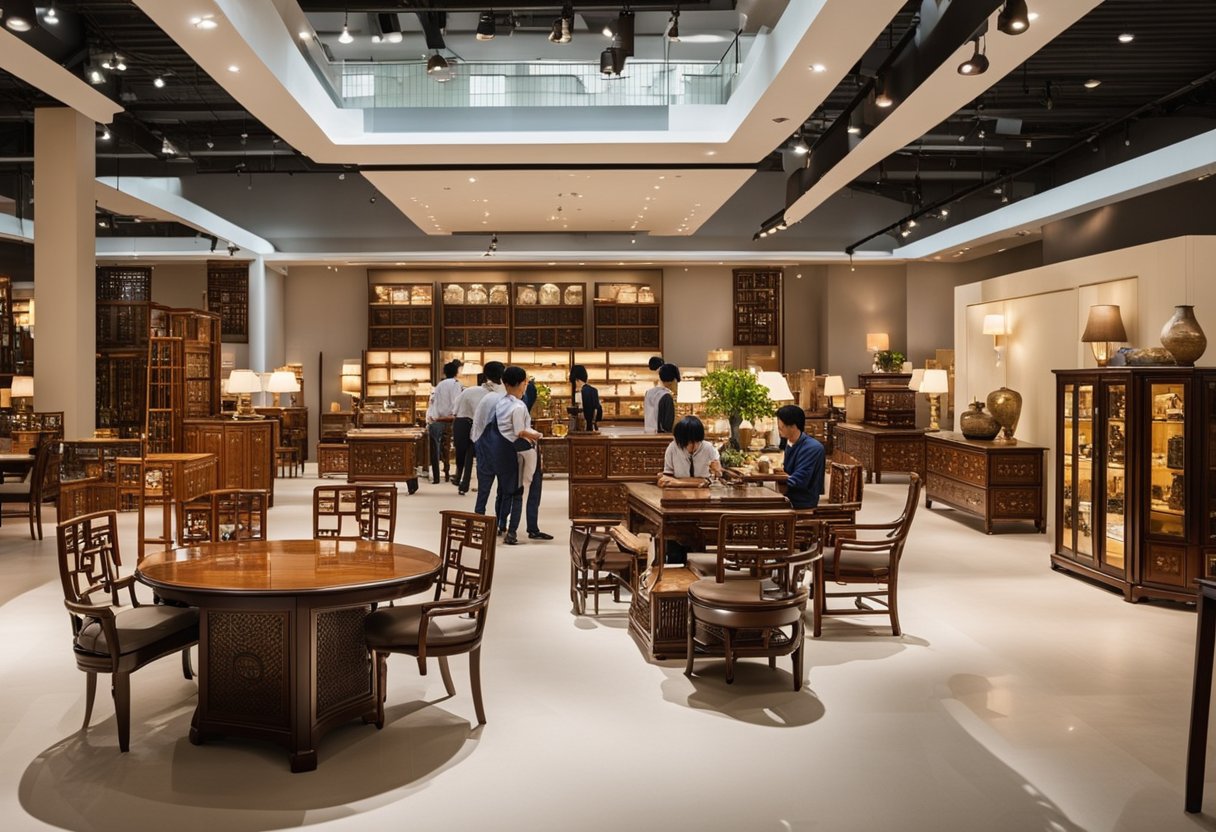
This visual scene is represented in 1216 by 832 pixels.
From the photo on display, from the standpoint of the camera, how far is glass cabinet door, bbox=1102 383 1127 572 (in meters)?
7.02

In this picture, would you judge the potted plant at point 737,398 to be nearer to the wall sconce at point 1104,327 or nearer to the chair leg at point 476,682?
the wall sconce at point 1104,327

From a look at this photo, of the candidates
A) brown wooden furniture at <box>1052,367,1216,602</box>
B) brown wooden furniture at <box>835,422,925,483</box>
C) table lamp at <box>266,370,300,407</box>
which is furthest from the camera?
brown wooden furniture at <box>835,422,925,483</box>

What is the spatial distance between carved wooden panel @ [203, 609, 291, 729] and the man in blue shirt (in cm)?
345

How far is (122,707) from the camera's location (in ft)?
12.9

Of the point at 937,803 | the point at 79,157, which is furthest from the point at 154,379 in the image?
the point at 937,803

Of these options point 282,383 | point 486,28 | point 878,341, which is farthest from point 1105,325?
point 282,383

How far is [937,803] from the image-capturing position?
3.53m

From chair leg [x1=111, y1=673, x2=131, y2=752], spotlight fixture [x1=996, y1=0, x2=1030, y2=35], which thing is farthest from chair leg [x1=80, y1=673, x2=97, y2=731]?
spotlight fixture [x1=996, y1=0, x2=1030, y2=35]

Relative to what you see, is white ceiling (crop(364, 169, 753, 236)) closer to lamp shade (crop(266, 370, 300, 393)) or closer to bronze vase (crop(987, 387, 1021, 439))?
lamp shade (crop(266, 370, 300, 393))

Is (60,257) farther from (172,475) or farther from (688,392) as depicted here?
(688,392)

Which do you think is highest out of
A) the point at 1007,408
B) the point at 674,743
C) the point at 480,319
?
the point at 480,319

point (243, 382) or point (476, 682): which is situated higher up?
point (243, 382)

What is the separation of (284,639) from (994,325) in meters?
9.49

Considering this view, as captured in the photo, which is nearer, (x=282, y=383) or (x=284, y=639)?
(x=284, y=639)
